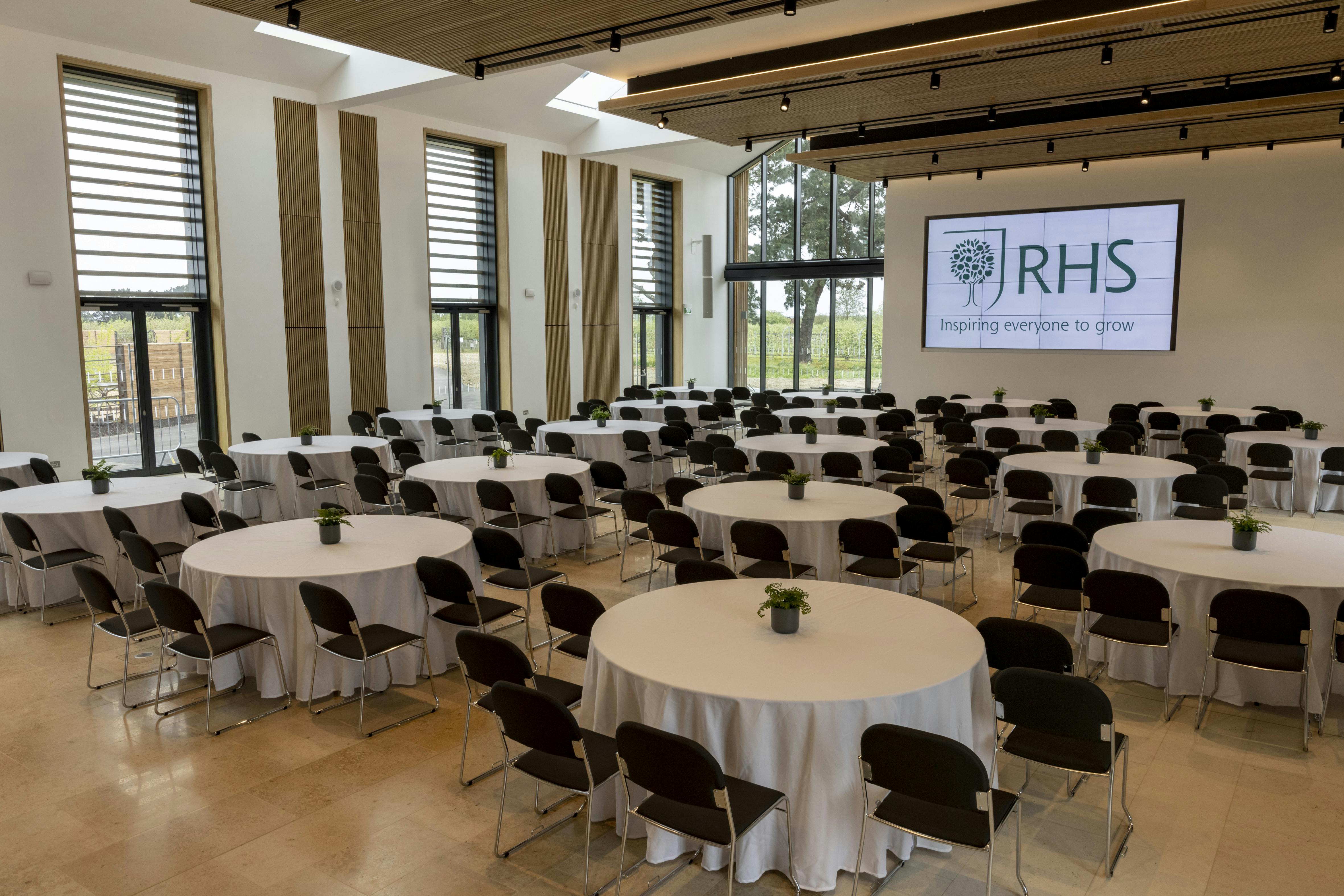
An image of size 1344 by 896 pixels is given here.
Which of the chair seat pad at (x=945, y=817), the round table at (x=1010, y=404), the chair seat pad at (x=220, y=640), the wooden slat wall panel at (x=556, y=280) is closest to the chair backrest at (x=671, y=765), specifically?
the chair seat pad at (x=945, y=817)

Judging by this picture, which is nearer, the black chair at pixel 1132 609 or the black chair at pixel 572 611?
the black chair at pixel 572 611

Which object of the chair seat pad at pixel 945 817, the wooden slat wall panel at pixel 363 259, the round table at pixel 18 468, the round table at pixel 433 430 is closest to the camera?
the chair seat pad at pixel 945 817

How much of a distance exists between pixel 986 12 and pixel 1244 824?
7237mm

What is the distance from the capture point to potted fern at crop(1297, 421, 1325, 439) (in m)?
10.5

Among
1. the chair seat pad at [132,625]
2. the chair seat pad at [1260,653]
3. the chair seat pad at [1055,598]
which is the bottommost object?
the chair seat pad at [132,625]

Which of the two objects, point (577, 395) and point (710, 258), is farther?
point (710, 258)

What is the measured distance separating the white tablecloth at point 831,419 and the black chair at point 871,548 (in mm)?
5640

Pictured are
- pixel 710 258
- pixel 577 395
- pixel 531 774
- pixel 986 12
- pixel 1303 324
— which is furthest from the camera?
pixel 710 258

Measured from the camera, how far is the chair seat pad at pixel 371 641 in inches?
190

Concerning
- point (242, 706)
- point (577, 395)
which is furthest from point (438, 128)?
point (242, 706)

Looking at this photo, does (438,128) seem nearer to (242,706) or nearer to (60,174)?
(60,174)

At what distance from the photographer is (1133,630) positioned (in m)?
5.02

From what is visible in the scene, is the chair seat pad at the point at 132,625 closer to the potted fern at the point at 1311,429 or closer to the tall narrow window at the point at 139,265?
the tall narrow window at the point at 139,265

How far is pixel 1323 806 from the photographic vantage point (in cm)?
414
